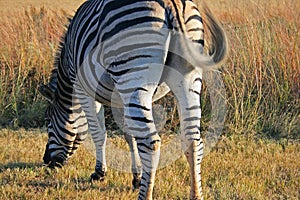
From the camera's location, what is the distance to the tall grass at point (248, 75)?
654cm

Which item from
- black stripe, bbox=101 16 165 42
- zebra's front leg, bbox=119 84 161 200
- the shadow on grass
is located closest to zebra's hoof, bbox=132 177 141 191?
→ zebra's front leg, bbox=119 84 161 200

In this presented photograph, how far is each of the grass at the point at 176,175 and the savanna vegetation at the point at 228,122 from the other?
0.01 m

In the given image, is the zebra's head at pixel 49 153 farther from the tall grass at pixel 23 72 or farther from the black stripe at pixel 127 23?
the black stripe at pixel 127 23

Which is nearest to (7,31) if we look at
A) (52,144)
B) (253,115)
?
(52,144)

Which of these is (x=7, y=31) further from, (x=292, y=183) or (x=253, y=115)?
(x=292, y=183)

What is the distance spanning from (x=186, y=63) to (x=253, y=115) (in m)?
3.37

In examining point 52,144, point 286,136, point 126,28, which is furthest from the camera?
point 286,136

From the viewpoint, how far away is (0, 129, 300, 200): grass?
431 cm

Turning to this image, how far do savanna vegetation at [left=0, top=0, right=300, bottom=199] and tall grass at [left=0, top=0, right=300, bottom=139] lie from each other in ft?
0.05

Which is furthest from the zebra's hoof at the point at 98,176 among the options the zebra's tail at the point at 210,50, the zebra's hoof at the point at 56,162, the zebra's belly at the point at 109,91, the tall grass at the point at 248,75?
the tall grass at the point at 248,75

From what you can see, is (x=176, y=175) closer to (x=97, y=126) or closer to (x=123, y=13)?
(x=97, y=126)

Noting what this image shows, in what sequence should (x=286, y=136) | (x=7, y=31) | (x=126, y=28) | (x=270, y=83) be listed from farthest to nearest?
(x=7, y=31) < (x=270, y=83) < (x=286, y=136) < (x=126, y=28)

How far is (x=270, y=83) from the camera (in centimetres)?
681

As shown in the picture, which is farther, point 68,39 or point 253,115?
point 253,115
